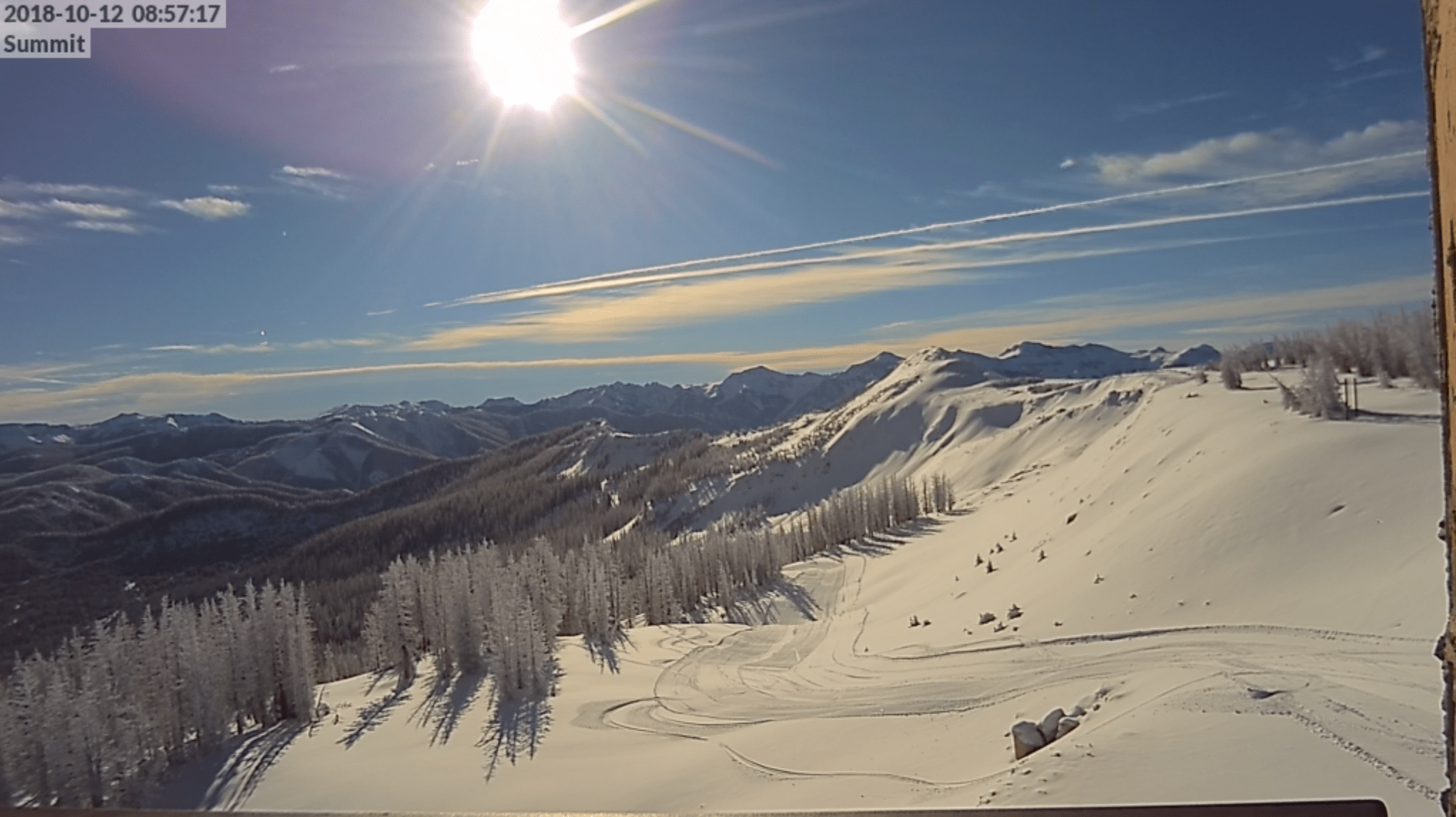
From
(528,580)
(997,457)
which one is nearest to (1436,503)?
(528,580)

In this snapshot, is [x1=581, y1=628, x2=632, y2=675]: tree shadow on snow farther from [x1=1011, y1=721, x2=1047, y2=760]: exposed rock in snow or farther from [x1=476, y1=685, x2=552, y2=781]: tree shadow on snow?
[x1=1011, y1=721, x2=1047, y2=760]: exposed rock in snow

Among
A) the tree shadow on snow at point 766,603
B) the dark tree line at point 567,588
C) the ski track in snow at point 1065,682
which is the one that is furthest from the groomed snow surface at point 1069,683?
the tree shadow on snow at point 766,603

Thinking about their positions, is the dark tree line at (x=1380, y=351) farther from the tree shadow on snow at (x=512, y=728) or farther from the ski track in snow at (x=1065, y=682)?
the tree shadow on snow at (x=512, y=728)

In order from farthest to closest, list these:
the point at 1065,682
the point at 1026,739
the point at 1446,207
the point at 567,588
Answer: the point at 567,588, the point at 1065,682, the point at 1026,739, the point at 1446,207

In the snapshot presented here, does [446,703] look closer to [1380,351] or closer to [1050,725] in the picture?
[1050,725]

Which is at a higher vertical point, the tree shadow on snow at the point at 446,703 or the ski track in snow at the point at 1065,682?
the ski track in snow at the point at 1065,682

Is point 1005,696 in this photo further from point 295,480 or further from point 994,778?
point 295,480

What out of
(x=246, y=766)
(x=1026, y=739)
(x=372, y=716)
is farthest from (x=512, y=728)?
(x=1026, y=739)
